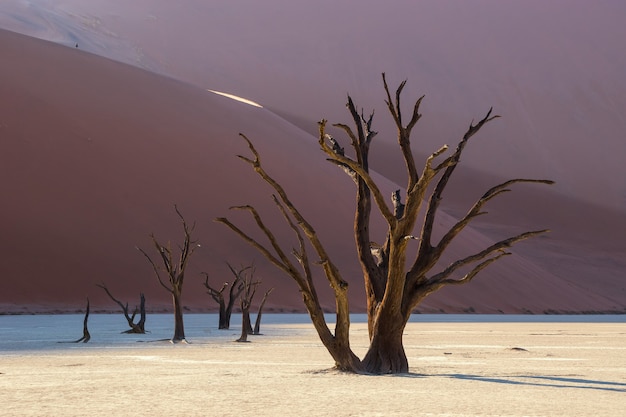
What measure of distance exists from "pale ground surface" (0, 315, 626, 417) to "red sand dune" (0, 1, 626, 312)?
2267 centimetres

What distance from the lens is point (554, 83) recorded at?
89.8 metres

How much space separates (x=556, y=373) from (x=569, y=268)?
5523 cm

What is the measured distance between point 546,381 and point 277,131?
161ft

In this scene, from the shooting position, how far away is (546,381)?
39.7 ft

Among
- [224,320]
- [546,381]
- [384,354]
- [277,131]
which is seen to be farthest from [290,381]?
[277,131]

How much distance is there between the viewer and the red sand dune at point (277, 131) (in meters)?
45.3

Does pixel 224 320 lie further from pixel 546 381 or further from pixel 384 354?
pixel 546 381

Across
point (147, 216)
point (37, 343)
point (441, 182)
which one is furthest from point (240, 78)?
point (441, 182)

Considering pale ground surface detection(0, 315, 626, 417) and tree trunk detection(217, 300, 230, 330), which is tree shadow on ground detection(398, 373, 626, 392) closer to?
pale ground surface detection(0, 315, 626, 417)

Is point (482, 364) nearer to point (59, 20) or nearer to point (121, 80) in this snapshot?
point (121, 80)

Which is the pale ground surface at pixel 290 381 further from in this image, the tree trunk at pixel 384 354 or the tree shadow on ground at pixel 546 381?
the tree trunk at pixel 384 354

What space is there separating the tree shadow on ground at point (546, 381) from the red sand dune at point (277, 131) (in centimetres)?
2781

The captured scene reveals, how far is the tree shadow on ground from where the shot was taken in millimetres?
11422

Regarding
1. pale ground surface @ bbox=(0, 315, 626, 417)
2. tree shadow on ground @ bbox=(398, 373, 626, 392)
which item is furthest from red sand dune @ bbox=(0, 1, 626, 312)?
tree shadow on ground @ bbox=(398, 373, 626, 392)
